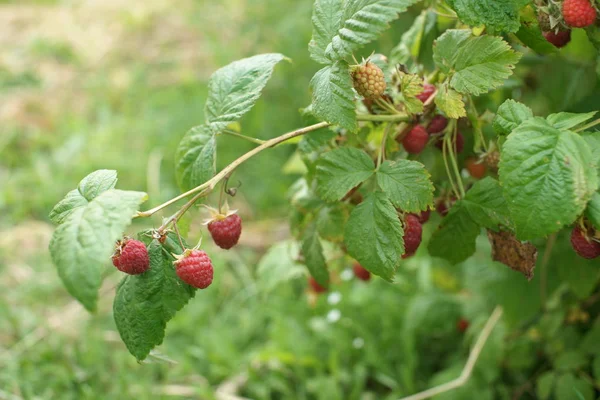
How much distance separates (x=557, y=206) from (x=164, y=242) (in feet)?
1.65

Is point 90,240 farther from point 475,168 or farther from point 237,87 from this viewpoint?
point 475,168

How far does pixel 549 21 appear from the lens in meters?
0.90

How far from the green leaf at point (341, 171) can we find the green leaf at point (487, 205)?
0.53 ft

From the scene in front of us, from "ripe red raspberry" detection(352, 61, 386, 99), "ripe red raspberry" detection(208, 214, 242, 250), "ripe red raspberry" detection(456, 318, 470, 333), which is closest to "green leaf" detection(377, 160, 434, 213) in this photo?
"ripe red raspberry" detection(352, 61, 386, 99)

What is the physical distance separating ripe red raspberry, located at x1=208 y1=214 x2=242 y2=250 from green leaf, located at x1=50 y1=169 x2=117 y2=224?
0.54 ft

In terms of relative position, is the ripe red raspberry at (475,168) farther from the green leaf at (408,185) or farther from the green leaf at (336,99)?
the green leaf at (336,99)

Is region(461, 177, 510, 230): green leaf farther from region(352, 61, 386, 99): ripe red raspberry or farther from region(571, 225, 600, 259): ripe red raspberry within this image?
region(352, 61, 386, 99): ripe red raspberry

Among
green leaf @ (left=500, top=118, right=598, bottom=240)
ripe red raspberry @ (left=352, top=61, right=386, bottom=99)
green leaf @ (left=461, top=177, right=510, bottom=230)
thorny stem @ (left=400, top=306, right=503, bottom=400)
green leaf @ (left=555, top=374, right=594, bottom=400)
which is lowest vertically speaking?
thorny stem @ (left=400, top=306, right=503, bottom=400)

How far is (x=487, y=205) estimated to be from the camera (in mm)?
937

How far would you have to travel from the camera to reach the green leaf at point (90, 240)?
0.64 m

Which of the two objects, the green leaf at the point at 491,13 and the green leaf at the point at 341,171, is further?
the green leaf at the point at 341,171

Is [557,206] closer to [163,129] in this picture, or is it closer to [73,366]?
[73,366]

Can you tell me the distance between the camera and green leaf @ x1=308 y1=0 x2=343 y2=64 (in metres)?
0.88

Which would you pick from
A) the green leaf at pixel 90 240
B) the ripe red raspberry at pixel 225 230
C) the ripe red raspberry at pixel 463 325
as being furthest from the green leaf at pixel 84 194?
the ripe red raspberry at pixel 463 325
